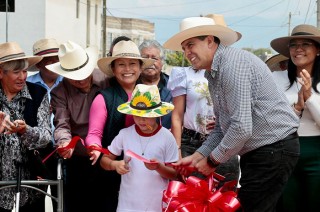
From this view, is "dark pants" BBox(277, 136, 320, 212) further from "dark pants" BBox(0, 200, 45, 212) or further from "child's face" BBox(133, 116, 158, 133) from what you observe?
"dark pants" BBox(0, 200, 45, 212)

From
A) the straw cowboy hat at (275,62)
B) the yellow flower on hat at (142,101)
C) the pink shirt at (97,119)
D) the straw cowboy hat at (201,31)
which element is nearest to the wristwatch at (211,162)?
the yellow flower on hat at (142,101)

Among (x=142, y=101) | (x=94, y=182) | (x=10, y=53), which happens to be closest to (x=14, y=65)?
(x=10, y=53)

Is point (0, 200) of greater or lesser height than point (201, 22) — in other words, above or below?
below

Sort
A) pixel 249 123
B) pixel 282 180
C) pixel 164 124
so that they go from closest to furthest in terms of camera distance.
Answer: pixel 249 123
pixel 282 180
pixel 164 124

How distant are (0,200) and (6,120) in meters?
0.72

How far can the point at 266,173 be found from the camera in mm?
3422

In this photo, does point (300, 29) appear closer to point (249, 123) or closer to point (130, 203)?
point (249, 123)

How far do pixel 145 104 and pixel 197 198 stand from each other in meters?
0.80

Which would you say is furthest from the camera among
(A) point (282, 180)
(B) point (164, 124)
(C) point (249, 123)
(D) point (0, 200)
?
(B) point (164, 124)

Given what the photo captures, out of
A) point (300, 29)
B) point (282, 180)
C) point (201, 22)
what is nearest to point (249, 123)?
point (282, 180)

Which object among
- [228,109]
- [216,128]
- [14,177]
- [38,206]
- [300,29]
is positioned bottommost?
[38,206]

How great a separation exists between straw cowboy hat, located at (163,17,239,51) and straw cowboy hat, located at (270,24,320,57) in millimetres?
834

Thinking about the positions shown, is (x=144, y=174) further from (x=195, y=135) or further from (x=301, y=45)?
(x=301, y=45)

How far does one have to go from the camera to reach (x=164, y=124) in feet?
15.4
